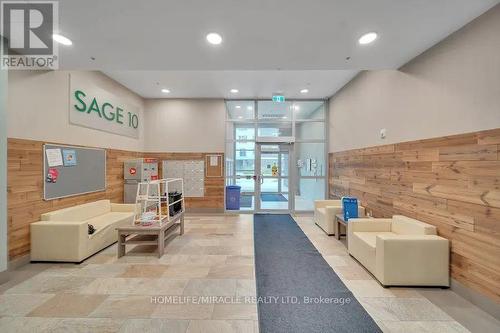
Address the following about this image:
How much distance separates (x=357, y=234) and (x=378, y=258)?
2.24ft

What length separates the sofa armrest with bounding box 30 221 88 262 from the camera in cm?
338

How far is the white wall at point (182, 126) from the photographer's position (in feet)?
22.7

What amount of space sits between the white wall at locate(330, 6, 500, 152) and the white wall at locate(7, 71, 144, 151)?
5.72 meters

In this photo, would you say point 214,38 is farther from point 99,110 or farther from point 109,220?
point 109,220

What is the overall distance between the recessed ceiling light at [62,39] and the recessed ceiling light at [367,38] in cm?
376

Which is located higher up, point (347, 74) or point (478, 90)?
point (347, 74)

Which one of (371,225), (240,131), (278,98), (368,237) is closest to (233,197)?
(240,131)

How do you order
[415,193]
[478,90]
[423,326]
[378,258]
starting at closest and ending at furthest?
[423,326] → [478,90] → [378,258] → [415,193]

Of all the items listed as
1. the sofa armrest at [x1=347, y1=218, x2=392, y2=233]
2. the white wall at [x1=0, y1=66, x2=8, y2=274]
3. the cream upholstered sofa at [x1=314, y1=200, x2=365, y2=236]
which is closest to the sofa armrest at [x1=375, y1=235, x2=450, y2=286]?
the sofa armrest at [x1=347, y1=218, x2=392, y2=233]

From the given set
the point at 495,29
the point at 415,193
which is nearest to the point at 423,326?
the point at 415,193

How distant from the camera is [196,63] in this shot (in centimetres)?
357

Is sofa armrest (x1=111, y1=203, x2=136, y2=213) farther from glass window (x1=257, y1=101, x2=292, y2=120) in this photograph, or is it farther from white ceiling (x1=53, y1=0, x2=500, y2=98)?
glass window (x1=257, y1=101, x2=292, y2=120)

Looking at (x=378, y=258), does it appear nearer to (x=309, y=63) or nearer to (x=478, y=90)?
(x=478, y=90)

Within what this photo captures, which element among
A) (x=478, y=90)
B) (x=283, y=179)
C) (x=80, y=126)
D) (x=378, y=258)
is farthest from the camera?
(x=283, y=179)
